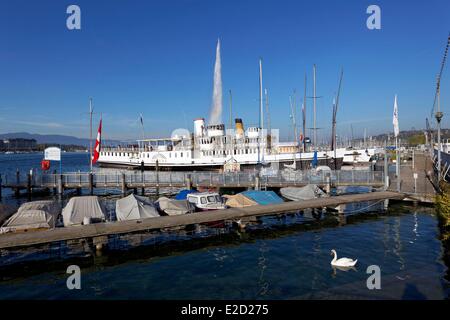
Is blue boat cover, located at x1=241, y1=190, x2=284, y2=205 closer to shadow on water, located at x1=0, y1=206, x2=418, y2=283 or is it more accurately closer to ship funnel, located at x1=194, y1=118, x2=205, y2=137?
shadow on water, located at x1=0, y1=206, x2=418, y2=283

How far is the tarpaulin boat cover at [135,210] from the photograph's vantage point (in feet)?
71.0

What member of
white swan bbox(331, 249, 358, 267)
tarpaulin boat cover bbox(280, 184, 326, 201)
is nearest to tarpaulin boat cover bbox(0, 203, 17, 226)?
white swan bbox(331, 249, 358, 267)

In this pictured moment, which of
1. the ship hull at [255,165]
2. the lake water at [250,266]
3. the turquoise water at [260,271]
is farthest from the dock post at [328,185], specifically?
the ship hull at [255,165]

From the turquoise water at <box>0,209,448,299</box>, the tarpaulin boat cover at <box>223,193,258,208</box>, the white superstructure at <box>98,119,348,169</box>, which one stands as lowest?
the turquoise water at <box>0,209,448,299</box>

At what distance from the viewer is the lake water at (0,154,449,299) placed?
13.0 meters

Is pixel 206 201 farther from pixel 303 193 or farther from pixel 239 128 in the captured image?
pixel 239 128

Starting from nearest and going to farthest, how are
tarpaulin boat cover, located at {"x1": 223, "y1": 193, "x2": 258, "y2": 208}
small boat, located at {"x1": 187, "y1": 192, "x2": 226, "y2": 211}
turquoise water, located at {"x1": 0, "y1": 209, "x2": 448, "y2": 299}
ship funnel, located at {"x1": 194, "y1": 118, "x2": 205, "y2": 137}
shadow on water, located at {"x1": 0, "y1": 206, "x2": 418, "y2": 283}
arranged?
turquoise water, located at {"x1": 0, "y1": 209, "x2": 448, "y2": 299}
shadow on water, located at {"x1": 0, "y1": 206, "x2": 418, "y2": 283}
small boat, located at {"x1": 187, "y1": 192, "x2": 226, "y2": 211}
tarpaulin boat cover, located at {"x1": 223, "y1": 193, "x2": 258, "y2": 208}
ship funnel, located at {"x1": 194, "y1": 118, "x2": 205, "y2": 137}

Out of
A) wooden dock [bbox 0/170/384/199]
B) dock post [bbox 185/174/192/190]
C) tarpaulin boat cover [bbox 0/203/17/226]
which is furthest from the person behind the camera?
dock post [bbox 185/174/192/190]

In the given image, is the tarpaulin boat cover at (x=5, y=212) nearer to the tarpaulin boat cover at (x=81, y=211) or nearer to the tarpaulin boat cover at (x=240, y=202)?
the tarpaulin boat cover at (x=81, y=211)

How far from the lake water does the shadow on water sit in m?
0.06

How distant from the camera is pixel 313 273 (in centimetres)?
1477

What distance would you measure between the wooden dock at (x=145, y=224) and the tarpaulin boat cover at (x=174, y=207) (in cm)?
176

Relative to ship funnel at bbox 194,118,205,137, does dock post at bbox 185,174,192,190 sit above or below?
below
